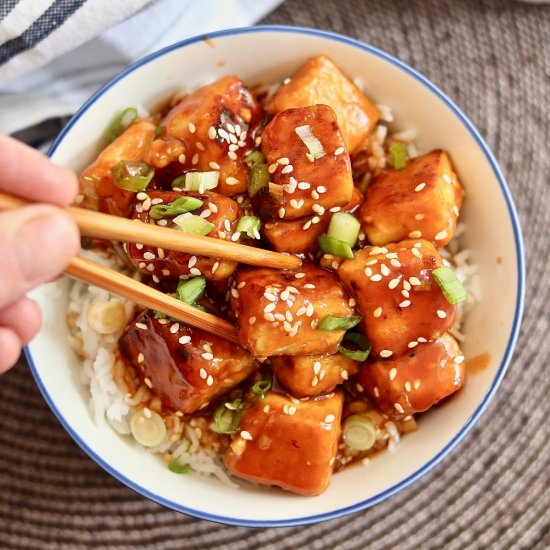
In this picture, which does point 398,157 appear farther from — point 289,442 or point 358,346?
point 289,442

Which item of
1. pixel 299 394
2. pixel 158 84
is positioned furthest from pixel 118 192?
pixel 299 394

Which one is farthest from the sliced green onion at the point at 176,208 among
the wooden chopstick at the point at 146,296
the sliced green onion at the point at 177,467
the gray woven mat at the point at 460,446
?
the gray woven mat at the point at 460,446

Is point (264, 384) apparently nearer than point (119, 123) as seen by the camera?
Yes

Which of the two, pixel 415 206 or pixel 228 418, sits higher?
pixel 415 206

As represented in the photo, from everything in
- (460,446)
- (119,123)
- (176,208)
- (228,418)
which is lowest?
(460,446)

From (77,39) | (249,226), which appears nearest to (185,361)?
(249,226)

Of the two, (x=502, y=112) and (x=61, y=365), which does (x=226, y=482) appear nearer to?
(x=61, y=365)

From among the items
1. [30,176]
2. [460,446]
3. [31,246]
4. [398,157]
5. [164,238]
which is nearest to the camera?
[31,246]
